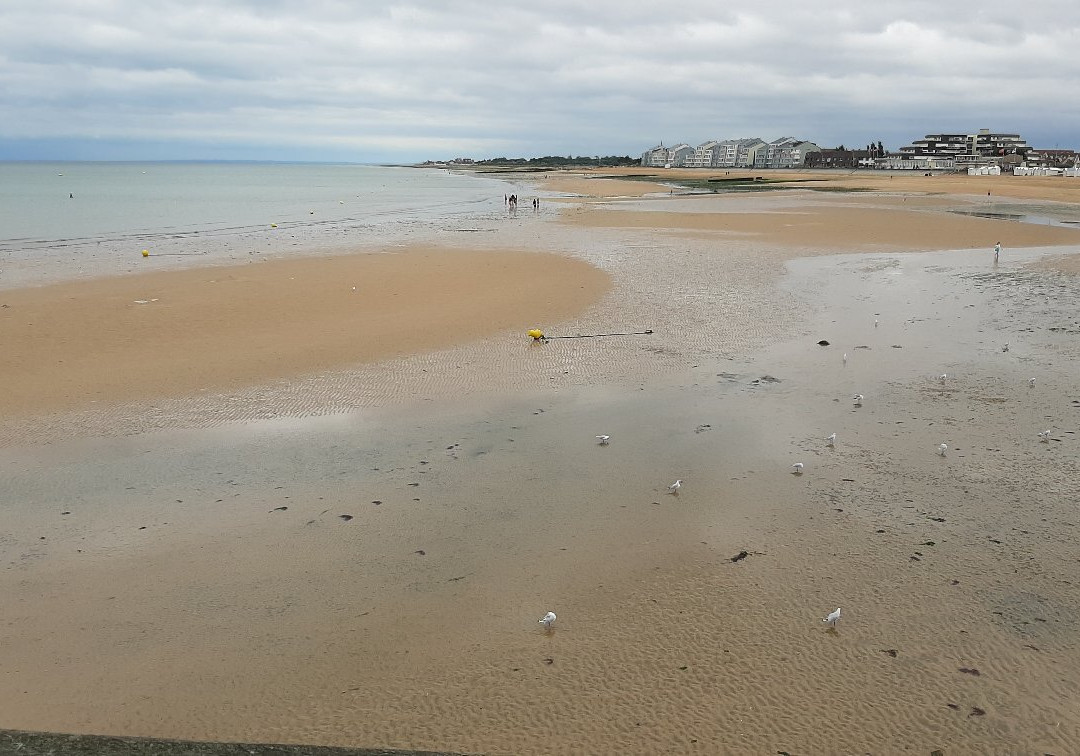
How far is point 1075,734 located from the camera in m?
3.46

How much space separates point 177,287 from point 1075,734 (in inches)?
643

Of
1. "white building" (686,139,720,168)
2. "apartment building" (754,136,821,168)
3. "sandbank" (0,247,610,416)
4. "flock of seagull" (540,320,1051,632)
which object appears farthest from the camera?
"white building" (686,139,720,168)

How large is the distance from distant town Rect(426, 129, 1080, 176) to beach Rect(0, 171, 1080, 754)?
10744 cm

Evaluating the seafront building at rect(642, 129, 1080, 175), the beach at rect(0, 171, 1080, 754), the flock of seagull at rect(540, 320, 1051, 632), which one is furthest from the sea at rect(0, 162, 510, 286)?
the seafront building at rect(642, 129, 1080, 175)

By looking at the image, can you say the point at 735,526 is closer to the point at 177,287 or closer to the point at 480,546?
the point at 480,546

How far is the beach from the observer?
12.1 feet

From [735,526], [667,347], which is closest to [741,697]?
[735,526]

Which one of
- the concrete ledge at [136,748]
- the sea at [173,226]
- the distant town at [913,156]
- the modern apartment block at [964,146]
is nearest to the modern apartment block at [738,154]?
the distant town at [913,156]

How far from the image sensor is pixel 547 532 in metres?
5.43

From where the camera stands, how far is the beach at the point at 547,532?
3.69 meters

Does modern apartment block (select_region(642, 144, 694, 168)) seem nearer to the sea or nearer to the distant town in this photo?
the distant town

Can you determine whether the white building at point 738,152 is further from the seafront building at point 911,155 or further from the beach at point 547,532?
the beach at point 547,532

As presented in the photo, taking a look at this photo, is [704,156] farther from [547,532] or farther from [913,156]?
[547,532]

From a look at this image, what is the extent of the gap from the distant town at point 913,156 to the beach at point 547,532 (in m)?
107
